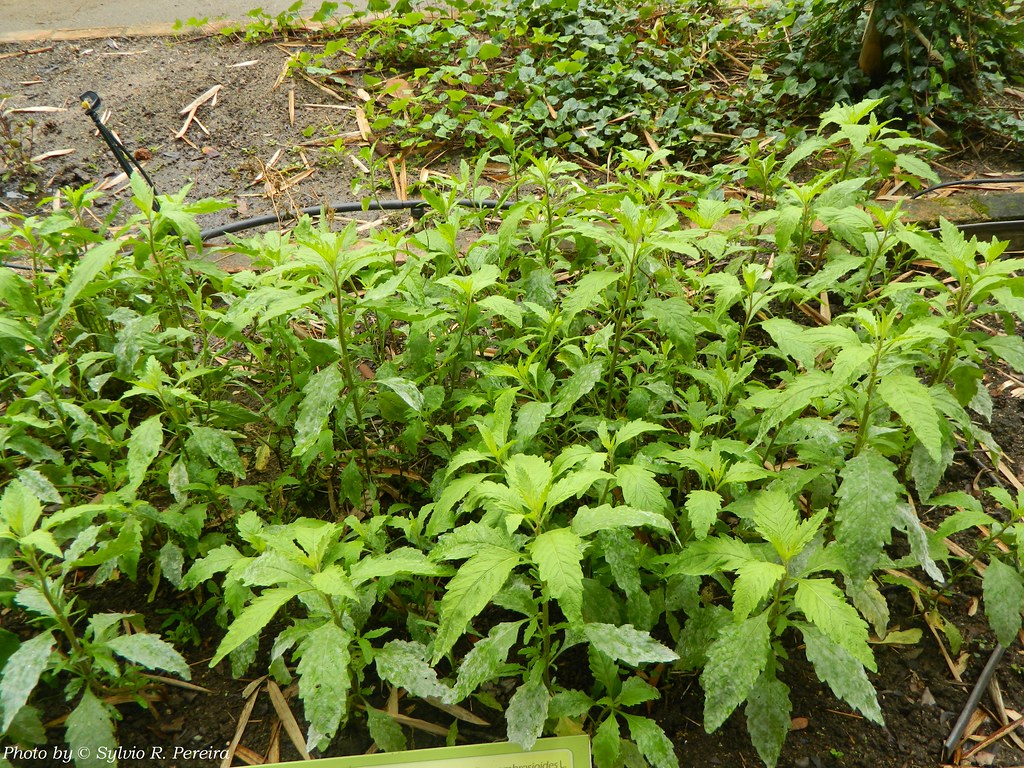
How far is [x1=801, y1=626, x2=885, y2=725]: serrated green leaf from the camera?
5.37 feet

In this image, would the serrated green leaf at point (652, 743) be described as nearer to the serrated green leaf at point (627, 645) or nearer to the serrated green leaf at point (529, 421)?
the serrated green leaf at point (627, 645)

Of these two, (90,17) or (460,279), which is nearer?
(460,279)

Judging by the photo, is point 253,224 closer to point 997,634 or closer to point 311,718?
point 311,718

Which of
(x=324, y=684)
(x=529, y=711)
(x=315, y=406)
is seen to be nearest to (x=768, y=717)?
(x=529, y=711)

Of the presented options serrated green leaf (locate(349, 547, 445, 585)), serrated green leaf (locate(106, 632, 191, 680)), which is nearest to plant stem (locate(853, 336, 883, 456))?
serrated green leaf (locate(349, 547, 445, 585))

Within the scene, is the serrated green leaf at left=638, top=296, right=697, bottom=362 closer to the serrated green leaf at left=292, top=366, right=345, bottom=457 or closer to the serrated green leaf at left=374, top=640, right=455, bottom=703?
the serrated green leaf at left=292, top=366, right=345, bottom=457

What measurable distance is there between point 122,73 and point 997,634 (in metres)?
6.14

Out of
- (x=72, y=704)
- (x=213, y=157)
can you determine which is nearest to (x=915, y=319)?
(x=72, y=704)

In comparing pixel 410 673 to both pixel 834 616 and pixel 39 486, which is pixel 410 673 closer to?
pixel 834 616

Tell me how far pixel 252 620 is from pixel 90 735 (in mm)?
574

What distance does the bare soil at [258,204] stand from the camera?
1.95 m

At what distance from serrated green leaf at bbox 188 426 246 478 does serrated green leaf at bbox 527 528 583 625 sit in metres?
1.04

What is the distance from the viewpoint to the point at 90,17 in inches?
251

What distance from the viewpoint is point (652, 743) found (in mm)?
1724
